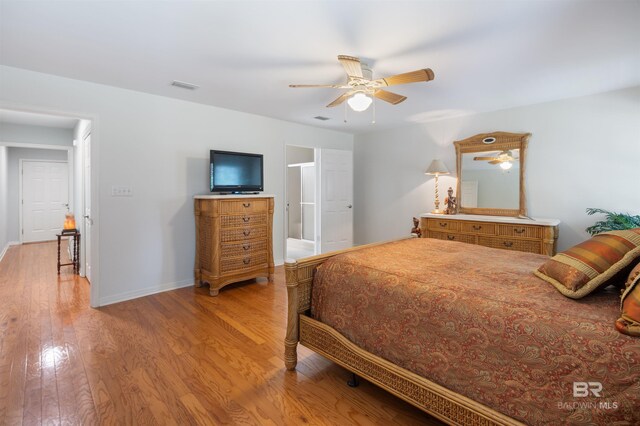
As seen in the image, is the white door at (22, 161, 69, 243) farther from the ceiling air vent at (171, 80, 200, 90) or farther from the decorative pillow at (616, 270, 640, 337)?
the decorative pillow at (616, 270, 640, 337)

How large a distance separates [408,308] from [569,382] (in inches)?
25.5

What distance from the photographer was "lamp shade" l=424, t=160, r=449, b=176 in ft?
15.0

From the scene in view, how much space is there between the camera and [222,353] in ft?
7.67

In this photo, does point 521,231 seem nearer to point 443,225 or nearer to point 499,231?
point 499,231

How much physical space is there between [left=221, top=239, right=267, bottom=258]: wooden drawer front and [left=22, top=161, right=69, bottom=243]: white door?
5.92m

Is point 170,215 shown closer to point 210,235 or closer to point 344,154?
point 210,235

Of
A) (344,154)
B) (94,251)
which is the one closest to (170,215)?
(94,251)

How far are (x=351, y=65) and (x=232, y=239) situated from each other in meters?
2.44

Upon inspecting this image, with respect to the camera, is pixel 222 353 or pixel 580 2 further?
pixel 222 353

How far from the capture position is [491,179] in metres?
4.32

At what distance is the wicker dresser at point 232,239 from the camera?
3592 millimetres

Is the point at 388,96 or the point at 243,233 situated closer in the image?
the point at 388,96

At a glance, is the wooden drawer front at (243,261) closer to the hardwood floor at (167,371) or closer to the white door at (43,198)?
the hardwood floor at (167,371)

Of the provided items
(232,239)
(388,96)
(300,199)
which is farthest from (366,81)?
(300,199)
